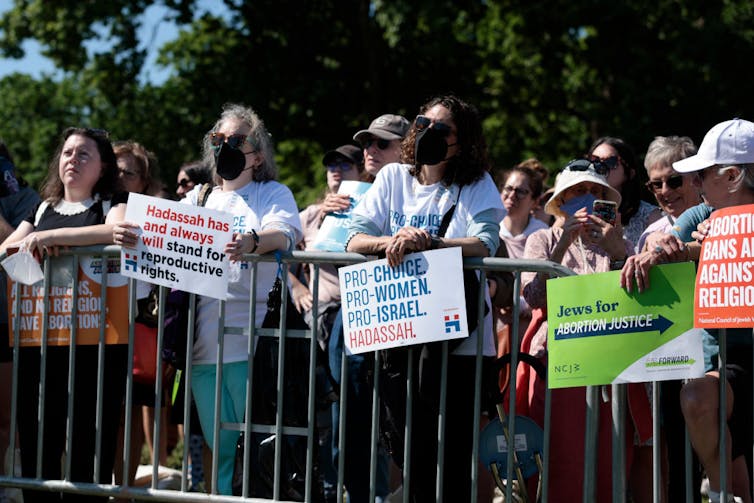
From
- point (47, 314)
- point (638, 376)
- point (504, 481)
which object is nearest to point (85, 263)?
point (47, 314)

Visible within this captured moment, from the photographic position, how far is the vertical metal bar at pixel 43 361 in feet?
18.5

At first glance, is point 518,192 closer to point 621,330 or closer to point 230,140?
point 230,140

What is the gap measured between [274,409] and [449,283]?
1115 millimetres

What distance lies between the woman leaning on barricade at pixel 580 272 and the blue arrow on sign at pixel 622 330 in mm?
493

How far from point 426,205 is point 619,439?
4.41 feet

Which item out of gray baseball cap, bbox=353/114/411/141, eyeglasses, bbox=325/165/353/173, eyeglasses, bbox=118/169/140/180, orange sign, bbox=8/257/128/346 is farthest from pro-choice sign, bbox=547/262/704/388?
eyeglasses, bbox=118/169/140/180

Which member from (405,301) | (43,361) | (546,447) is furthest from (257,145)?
(546,447)

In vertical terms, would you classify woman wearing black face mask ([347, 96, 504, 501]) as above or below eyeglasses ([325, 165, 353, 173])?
below

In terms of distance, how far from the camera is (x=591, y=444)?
490cm

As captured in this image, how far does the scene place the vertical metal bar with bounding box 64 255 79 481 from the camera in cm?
559

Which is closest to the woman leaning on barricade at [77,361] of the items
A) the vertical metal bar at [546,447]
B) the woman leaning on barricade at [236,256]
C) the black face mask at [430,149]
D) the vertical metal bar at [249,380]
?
the woman leaning on barricade at [236,256]

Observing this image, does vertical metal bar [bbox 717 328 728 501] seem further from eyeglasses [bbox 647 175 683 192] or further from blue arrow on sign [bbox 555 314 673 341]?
eyeglasses [bbox 647 175 683 192]

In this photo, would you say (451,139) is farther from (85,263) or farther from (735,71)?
(735,71)

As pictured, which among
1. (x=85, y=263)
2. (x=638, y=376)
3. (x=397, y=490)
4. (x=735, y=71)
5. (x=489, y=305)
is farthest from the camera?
(x=735, y=71)
